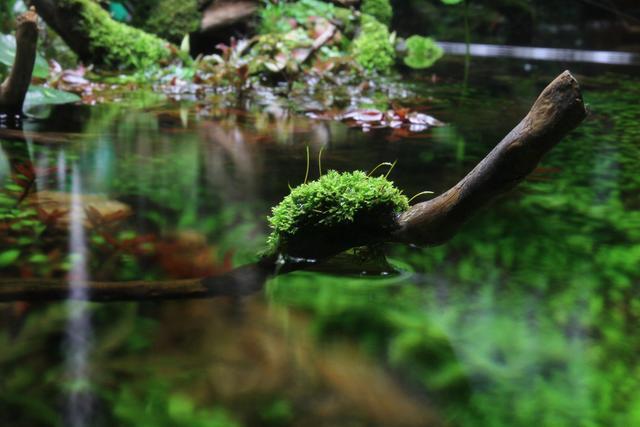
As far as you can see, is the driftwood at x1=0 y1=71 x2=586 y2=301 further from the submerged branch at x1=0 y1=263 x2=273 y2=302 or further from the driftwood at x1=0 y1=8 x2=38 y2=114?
the driftwood at x1=0 y1=8 x2=38 y2=114

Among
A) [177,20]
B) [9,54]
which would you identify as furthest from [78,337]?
[177,20]

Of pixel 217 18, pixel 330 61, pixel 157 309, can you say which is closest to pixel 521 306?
pixel 157 309

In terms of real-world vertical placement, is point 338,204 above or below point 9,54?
below

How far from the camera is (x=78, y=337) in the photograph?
57.1 inches

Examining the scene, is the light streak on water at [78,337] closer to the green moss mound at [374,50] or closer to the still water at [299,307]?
the still water at [299,307]

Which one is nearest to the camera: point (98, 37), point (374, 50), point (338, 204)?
point (338, 204)

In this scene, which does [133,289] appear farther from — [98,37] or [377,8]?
[377,8]

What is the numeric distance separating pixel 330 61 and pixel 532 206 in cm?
378

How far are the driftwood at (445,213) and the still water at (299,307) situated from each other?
0.17 ft

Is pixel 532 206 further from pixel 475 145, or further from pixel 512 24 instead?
pixel 512 24

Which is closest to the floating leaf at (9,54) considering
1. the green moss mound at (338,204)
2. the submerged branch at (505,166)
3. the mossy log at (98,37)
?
the mossy log at (98,37)

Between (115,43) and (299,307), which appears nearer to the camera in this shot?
(299,307)

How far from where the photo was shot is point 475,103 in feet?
16.7

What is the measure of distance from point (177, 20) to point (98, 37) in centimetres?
120
